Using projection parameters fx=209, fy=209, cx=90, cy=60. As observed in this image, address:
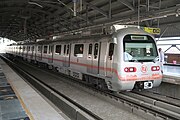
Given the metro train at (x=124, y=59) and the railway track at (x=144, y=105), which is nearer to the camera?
the railway track at (x=144, y=105)

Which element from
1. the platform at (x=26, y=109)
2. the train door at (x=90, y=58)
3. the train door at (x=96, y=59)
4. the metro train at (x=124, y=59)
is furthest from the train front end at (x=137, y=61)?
the platform at (x=26, y=109)

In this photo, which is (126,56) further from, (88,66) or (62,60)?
(62,60)

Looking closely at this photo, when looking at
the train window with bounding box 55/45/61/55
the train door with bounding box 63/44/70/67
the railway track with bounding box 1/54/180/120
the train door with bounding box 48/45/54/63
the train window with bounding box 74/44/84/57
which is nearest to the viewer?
the railway track with bounding box 1/54/180/120

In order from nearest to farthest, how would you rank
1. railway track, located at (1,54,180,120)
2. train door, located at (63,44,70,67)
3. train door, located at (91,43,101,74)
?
railway track, located at (1,54,180,120) → train door, located at (91,43,101,74) → train door, located at (63,44,70,67)

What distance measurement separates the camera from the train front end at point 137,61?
299 inches

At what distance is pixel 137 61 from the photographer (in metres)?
7.81

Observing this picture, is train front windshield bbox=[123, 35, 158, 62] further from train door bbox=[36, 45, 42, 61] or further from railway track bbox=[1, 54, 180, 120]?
train door bbox=[36, 45, 42, 61]

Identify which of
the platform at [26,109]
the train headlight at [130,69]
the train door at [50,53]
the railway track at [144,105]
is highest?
the train door at [50,53]

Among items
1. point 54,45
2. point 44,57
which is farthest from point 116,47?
point 44,57

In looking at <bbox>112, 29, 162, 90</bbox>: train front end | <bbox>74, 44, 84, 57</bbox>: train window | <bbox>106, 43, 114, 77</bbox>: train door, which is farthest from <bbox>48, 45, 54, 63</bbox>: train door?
<bbox>112, 29, 162, 90</bbox>: train front end

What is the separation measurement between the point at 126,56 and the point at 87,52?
2777mm

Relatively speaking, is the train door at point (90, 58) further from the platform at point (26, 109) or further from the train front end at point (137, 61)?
the platform at point (26, 109)

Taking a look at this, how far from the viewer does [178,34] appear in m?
13.6

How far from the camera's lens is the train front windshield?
25.5ft
